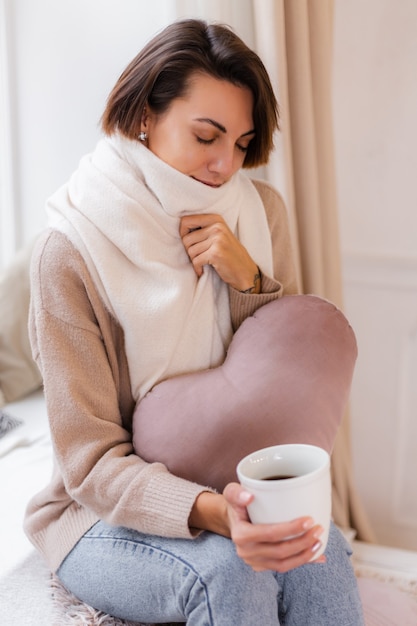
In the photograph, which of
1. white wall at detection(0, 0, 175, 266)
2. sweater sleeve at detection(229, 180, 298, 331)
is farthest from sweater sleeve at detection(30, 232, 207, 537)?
white wall at detection(0, 0, 175, 266)

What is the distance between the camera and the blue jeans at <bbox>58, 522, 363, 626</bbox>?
1.04 metres

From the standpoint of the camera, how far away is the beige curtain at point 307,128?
162cm

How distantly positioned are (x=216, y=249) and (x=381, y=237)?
906 millimetres

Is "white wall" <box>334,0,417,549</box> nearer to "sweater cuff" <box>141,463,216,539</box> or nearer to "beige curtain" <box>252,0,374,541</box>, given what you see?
"beige curtain" <box>252,0,374,541</box>

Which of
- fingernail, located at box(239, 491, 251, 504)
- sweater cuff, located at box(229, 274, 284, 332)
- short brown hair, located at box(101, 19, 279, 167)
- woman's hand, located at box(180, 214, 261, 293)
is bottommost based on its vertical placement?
fingernail, located at box(239, 491, 251, 504)

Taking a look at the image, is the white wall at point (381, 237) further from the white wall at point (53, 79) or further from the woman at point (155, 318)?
the woman at point (155, 318)

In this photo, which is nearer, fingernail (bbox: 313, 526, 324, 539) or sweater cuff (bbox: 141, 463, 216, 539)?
fingernail (bbox: 313, 526, 324, 539)

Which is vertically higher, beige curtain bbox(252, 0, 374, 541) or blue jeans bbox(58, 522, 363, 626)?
beige curtain bbox(252, 0, 374, 541)

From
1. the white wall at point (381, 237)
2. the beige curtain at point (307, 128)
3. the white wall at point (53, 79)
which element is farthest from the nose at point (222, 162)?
the white wall at point (381, 237)

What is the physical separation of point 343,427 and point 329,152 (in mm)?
647

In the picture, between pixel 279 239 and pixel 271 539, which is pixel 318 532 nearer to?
pixel 271 539

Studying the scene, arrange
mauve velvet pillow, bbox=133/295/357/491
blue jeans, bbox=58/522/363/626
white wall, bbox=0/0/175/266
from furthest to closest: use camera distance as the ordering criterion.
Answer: white wall, bbox=0/0/175/266, mauve velvet pillow, bbox=133/295/357/491, blue jeans, bbox=58/522/363/626

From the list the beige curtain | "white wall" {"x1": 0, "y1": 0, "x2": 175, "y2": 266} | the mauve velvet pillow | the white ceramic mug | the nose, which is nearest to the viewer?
the white ceramic mug

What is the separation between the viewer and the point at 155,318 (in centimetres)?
124
